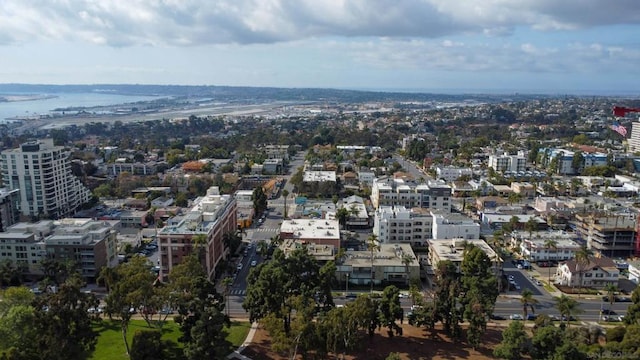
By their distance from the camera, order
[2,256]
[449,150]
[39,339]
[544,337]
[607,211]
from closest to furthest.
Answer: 1. [39,339]
2. [544,337]
3. [2,256]
4. [607,211]
5. [449,150]

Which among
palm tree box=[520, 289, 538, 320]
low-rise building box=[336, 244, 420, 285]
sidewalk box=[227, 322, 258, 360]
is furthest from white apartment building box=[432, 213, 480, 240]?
sidewalk box=[227, 322, 258, 360]

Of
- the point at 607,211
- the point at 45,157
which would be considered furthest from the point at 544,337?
the point at 45,157

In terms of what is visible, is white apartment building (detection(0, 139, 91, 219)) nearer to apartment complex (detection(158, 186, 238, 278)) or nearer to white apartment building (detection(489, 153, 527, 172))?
apartment complex (detection(158, 186, 238, 278))

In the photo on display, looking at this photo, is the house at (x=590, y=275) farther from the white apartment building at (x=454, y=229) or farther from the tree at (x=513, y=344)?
the tree at (x=513, y=344)

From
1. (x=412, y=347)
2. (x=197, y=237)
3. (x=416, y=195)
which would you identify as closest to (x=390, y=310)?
(x=412, y=347)

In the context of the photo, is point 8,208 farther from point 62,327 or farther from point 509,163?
point 509,163

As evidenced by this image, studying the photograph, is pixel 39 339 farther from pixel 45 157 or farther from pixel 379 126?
pixel 379 126
